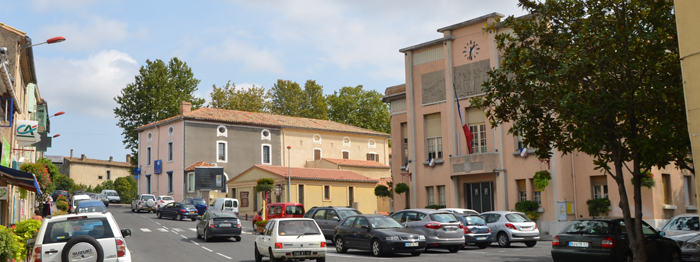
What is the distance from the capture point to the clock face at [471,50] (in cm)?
3400

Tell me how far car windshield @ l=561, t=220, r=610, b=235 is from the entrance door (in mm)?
18206

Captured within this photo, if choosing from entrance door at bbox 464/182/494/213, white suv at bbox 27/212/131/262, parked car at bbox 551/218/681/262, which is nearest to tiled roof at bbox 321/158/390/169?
entrance door at bbox 464/182/494/213

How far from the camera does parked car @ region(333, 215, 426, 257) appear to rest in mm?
19375

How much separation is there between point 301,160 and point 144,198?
17111 millimetres

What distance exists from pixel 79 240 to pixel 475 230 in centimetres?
1528

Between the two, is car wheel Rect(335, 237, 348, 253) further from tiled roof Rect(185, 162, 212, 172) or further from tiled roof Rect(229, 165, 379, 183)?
tiled roof Rect(185, 162, 212, 172)

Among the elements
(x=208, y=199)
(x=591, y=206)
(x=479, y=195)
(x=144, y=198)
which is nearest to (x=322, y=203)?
(x=208, y=199)

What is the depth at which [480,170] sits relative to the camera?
109 feet

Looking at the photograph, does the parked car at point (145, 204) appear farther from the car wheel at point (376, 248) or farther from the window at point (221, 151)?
the car wheel at point (376, 248)

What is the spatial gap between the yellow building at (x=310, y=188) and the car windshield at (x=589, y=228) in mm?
34785

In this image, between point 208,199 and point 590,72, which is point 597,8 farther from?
point 208,199

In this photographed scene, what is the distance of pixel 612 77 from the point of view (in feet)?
49.0

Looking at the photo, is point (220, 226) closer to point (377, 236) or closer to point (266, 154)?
point (377, 236)

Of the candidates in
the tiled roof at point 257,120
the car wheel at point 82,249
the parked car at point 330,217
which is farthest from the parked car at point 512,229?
the tiled roof at point 257,120
